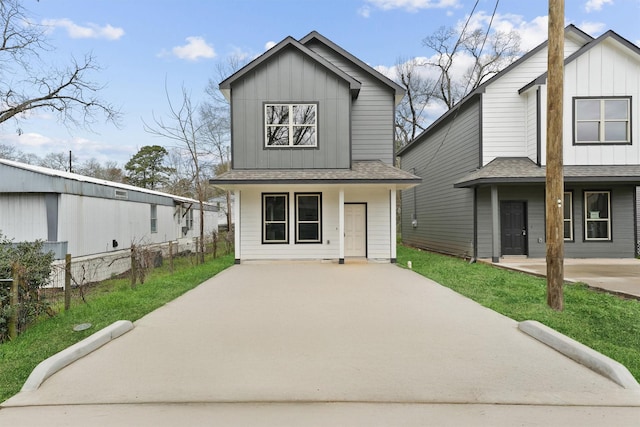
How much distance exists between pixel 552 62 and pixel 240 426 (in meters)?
7.31

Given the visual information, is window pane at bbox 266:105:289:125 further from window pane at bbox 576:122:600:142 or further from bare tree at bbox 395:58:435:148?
bare tree at bbox 395:58:435:148

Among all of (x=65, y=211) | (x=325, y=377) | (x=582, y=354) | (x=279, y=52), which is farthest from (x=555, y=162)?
(x=65, y=211)

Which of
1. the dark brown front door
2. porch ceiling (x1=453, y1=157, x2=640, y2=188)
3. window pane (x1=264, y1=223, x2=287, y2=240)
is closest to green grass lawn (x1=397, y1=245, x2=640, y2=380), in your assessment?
porch ceiling (x1=453, y1=157, x2=640, y2=188)

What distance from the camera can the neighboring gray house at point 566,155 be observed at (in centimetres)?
1361

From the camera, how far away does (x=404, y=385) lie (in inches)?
148

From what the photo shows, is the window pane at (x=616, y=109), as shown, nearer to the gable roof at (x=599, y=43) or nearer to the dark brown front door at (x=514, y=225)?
the gable roof at (x=599, y=43)

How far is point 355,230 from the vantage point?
14680 millimetres

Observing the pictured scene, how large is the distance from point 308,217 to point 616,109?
12.0 metres

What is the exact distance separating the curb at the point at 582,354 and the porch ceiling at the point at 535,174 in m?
8.39

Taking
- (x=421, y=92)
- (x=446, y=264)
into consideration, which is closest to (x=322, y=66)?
(x=446, y=264)

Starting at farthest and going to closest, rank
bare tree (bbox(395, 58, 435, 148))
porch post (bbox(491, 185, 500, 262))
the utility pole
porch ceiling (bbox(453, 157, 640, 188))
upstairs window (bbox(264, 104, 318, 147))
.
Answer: bare tree (bbox(395, 58, 435, 148))
upstairs window (bbox(264, 104, 318, 147))
porch post (bbox(491, 185, 500, 262))
porch ceiling (bbox(453, 157, 640, 188))
the utility pole

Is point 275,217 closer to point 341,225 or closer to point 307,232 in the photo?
point 307,232

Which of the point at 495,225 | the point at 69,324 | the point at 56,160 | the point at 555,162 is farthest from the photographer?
the point at 56,160

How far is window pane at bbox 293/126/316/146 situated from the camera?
14000 millimetres
